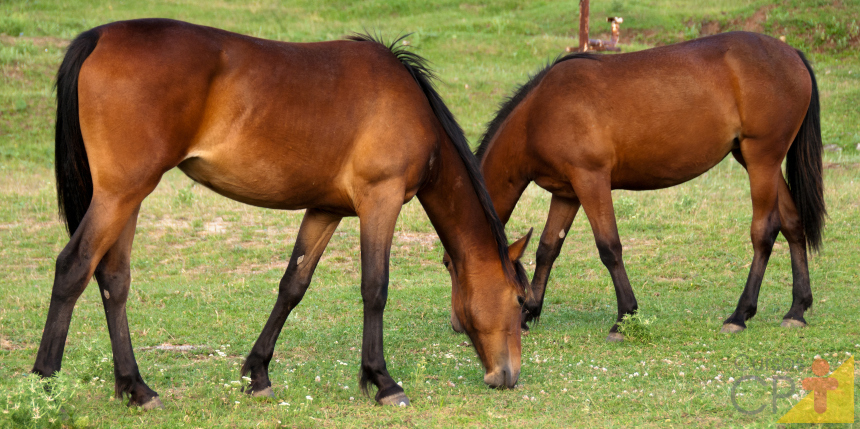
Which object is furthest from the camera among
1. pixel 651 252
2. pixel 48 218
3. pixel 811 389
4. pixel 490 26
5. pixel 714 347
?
pixel 490 26

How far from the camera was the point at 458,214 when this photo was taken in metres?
5.43

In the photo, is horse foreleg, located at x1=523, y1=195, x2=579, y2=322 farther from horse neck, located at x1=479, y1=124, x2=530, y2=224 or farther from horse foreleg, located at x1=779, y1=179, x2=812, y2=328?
horse foreleg, located at x1=779, y1=179, x2=812, y2=328

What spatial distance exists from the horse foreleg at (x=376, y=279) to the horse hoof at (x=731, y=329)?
347cm

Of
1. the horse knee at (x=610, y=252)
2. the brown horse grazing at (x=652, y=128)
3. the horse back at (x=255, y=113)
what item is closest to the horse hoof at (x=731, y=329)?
the brown horse grazing at (x=652, y=128)

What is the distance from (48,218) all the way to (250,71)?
25.5ft

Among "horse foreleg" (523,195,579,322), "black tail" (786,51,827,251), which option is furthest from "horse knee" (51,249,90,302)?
"black tail" (786,51,827,251)

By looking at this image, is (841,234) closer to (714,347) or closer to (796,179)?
(796,179)

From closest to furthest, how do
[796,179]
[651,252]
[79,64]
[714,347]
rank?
[79,64], [714,347], [796,179], [651,252]

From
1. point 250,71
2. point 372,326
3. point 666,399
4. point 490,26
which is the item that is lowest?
point 490,26

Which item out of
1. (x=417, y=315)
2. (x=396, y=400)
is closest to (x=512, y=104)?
(x=417, y=315)

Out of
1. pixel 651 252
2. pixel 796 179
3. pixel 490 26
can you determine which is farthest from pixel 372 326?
pixel 490 26

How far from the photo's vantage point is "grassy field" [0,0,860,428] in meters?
4.83

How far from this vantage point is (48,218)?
11.0 metres

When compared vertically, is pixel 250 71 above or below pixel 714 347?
above
